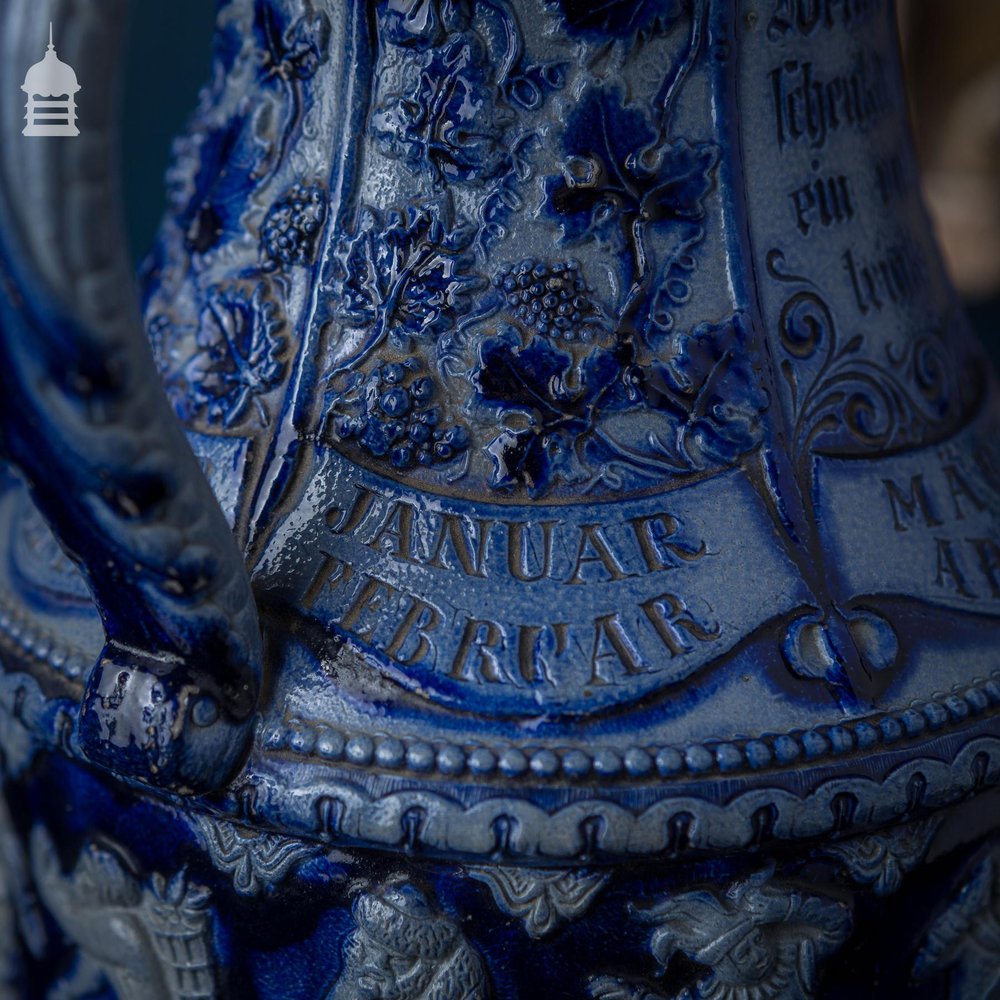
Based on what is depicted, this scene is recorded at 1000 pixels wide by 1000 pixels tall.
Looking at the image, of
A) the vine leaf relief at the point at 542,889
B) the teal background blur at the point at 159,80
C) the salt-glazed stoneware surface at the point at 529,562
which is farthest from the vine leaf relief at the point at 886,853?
the teal background blur at the point at 159,80

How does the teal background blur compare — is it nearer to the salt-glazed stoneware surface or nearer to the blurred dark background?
the blurred dark background

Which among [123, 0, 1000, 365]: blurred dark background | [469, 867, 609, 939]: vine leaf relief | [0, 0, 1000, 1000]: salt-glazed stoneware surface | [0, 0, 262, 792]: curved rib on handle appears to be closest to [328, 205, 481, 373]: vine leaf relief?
[0, 0, 1000, 1000]: salt-glazed stoneware surface

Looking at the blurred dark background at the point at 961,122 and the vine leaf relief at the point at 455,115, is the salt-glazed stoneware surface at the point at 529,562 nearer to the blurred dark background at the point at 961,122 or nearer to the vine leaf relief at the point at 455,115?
the vine leaf relief at the point at 455,115

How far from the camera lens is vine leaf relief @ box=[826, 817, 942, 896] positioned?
0.62 m

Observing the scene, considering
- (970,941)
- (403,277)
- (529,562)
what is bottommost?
(970,941)

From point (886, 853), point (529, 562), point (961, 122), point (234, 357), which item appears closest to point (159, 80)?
point (961, 122)

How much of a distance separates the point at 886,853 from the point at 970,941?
9cm

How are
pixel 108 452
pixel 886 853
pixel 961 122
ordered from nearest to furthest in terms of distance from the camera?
pixel 108 452 < pixel 886 853 < pixel 961 122

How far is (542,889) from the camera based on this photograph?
60cm

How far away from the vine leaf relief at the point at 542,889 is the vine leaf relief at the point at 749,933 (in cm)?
3

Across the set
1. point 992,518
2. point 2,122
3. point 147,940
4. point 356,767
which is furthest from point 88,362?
point 992,518

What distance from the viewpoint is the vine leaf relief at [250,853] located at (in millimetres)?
→ 615

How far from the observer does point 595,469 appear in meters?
0.64

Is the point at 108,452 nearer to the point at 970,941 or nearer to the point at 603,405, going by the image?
the point at 603,405
